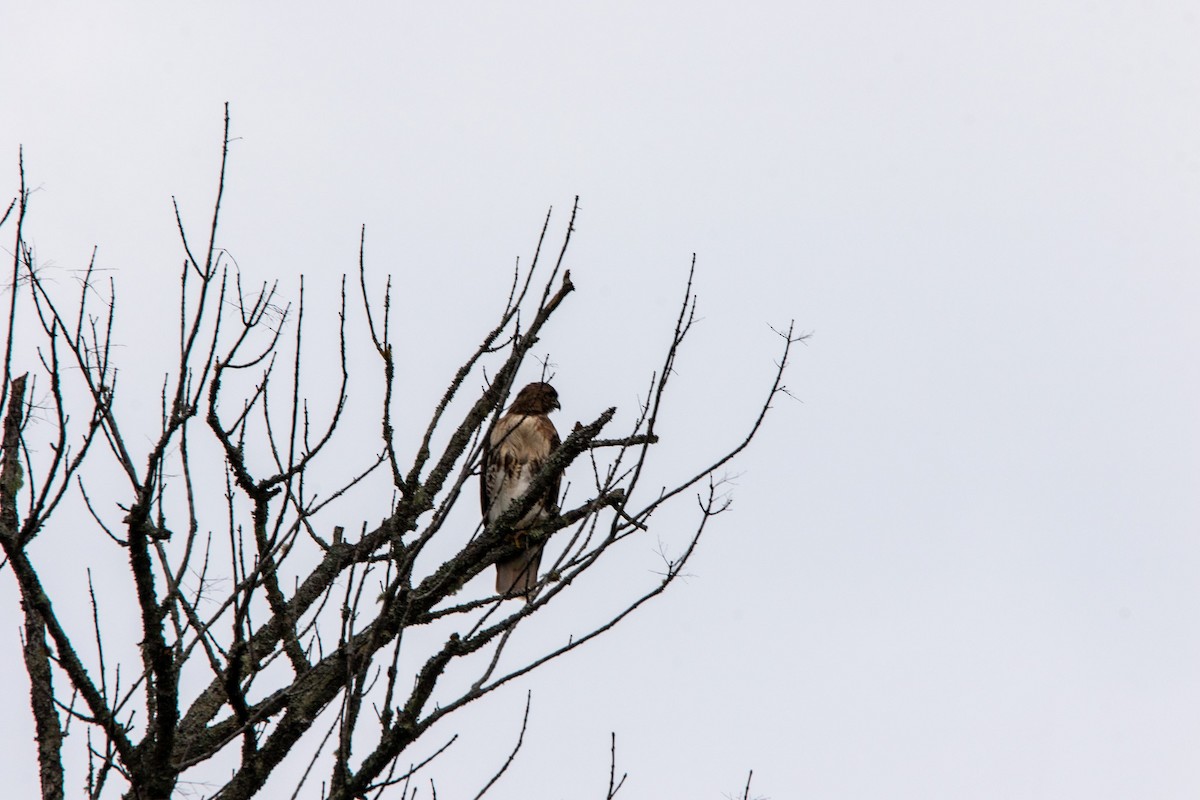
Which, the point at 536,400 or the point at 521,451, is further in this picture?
the point at 536,400

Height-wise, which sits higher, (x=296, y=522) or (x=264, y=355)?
(x=264, y=355)

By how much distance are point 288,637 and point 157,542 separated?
0.98m

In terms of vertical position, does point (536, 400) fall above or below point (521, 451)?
above

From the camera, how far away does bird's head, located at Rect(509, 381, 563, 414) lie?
7.27m

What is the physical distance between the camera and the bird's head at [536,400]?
23.9ft

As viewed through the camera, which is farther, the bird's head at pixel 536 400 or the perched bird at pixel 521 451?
the bird's head at pixel 536 400

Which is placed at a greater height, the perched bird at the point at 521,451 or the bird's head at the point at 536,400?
the bird's head at the point at 536,400

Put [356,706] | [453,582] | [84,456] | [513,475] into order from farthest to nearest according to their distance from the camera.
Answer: [513,475] < [453,582] < [84,456] < [356,706]

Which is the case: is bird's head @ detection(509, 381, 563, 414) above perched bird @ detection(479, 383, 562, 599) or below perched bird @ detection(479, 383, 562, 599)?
above

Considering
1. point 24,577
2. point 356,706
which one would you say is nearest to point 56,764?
point 24,577

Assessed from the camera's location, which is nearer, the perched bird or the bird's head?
the perched bird

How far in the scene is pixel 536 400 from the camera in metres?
7.29

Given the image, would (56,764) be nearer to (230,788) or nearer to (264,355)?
(230,788)

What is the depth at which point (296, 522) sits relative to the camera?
3.16 meters
